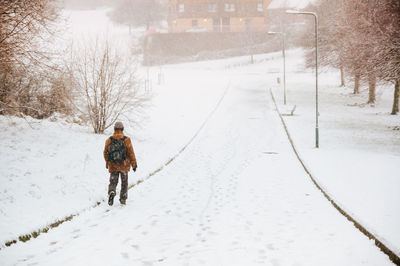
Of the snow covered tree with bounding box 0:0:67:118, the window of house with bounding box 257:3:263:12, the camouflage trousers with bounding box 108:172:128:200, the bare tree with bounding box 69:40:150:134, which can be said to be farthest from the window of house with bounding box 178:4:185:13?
the camouflage trousers with bounding box 108:172:128:200

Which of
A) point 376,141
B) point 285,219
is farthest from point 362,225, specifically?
point 376,141

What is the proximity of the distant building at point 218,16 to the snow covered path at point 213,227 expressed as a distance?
2740 inches

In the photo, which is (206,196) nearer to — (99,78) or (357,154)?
(357,154)

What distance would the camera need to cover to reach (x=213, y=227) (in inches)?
318

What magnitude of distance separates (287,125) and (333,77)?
34912mm

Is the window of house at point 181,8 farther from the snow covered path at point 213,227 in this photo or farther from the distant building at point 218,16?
the snow covered path at point 213,227

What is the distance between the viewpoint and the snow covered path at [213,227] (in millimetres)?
6480

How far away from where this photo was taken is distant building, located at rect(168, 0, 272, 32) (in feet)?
263

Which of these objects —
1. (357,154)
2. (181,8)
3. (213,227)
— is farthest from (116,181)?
(181,8)

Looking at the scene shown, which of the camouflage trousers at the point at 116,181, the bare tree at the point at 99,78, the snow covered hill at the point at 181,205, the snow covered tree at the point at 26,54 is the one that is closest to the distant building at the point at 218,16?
the bare tree at the point at 99,78

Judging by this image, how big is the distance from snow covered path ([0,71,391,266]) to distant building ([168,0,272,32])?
69.6 m

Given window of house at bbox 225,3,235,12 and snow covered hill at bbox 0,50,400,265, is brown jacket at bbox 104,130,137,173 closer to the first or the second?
snow covered hill at bbox 0,50,400,265

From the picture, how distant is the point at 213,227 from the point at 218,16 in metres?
78.5

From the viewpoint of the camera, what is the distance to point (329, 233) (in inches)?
302
